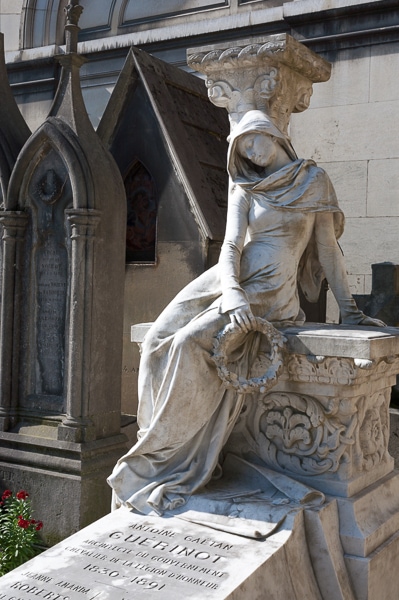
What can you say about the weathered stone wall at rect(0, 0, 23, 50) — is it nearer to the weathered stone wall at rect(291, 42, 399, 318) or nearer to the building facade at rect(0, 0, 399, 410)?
Answer: the building facade at rect(0, 0, 399, 410)

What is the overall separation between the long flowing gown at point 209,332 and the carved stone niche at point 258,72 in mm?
450

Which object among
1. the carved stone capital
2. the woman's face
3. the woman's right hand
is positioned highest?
the woman's face

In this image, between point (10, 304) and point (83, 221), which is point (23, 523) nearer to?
point (10, 304)

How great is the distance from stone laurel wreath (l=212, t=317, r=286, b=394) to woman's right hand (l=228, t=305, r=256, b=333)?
22mm

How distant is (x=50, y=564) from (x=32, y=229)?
3178 millimetres

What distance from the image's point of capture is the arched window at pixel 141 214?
22.7ft

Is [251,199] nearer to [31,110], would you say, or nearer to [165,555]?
[165,555]

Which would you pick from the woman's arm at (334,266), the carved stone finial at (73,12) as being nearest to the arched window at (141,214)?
the carved stone finial at (73,12)

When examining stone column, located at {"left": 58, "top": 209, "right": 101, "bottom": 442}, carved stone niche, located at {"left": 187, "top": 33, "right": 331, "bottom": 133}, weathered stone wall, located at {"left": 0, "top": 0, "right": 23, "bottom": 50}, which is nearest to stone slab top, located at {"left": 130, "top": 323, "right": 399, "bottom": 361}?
carved stone niche, located at {"left": 187, "top": 33, "right": 331, "bottom": 133}

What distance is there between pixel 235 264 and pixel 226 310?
32cm

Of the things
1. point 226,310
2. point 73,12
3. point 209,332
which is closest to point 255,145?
point 226,310

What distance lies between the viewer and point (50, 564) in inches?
146

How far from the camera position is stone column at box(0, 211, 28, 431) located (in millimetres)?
6195

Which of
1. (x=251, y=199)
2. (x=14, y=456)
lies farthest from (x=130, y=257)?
(x=251, y=199)
